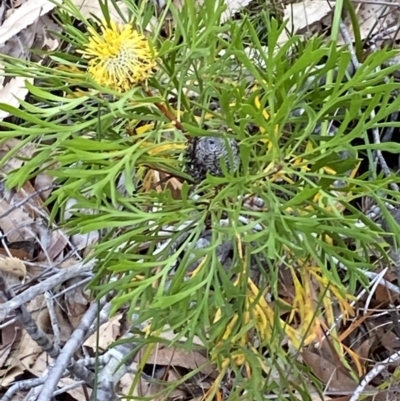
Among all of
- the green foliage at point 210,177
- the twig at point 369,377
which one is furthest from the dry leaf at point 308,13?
the twig at point 369,377

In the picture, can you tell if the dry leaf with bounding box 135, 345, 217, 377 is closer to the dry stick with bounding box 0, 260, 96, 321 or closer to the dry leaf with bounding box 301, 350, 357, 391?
the dry leaf with bounding box 301, 350, 357, 391

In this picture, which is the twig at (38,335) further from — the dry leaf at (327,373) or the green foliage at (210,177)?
the dry leaf at (327,373)

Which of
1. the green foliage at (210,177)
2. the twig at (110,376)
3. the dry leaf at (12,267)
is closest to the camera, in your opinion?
the green foliage at (210,177)

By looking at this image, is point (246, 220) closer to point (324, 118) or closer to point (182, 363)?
point (324, 118)

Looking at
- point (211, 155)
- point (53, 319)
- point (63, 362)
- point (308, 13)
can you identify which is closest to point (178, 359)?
point (53, 319)

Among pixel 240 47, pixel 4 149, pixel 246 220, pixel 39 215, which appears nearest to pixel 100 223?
pixel 240 47

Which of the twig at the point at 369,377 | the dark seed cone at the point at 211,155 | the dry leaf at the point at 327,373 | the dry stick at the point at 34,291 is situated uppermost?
the dark seed cone at the point at 211,155

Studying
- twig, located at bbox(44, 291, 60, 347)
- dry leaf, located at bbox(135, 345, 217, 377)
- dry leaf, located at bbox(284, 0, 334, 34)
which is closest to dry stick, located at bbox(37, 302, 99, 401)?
twig, located at bbox(44, 291, 60, 347)
